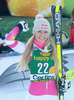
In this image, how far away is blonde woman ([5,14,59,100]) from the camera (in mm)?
1292

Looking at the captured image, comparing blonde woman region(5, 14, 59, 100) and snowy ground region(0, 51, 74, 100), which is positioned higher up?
blonde woman region(5, 14, 59, 100)

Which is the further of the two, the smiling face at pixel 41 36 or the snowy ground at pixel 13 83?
the snowy ground at pixel 13 83

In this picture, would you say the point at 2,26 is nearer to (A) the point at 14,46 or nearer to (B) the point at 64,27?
(B) the point at 64,27

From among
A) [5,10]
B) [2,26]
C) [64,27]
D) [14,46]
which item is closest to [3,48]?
[2,26]

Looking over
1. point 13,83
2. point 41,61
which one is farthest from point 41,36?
point 13,83

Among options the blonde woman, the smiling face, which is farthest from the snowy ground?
the smiling face

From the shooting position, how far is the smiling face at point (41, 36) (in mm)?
1287

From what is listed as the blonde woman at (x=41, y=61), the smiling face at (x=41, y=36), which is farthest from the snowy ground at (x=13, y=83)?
the smiling face at (x=41, y=36)

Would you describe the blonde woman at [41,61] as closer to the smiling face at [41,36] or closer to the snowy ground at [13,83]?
the smiling face at [41,36]

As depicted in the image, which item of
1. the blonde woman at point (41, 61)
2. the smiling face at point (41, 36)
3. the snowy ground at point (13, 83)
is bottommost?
the snowy ground at point (13, 83)

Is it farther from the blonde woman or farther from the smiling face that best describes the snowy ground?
the smiling face

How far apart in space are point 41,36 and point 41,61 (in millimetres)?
186

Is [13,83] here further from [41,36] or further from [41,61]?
[41,36]

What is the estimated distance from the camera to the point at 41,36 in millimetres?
1286
